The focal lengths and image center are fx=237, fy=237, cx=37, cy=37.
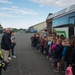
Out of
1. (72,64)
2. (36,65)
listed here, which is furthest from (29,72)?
(72,64)

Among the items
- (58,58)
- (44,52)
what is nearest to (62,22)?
(44,52)

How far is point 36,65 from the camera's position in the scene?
38.7ft

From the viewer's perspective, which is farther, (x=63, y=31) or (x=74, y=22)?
(x=63, y=31)

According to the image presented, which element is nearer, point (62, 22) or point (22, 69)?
point (22, 69)

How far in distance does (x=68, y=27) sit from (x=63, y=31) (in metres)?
0.83

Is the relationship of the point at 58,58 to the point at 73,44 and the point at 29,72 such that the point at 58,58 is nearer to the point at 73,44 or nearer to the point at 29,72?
the point at 29,72

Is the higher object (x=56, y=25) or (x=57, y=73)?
(x=56, y=25)

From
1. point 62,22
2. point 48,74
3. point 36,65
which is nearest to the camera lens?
point 48,74

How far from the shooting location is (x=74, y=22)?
39.2 feet

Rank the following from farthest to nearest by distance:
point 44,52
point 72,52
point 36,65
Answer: point 44,52, point 36,65, point 72,52

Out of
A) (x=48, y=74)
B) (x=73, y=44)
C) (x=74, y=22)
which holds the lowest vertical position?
(x=48, y=74)

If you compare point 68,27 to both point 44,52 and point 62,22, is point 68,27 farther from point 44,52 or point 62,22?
point 44,52

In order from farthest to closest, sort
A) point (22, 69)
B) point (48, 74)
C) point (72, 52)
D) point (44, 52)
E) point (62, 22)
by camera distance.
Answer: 1. point (44, 52)
2. point (62, 22)
3. point (22, 69)
4. point (48, 74)
5. point (72, 52)

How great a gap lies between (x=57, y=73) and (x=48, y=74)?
1.39ft
